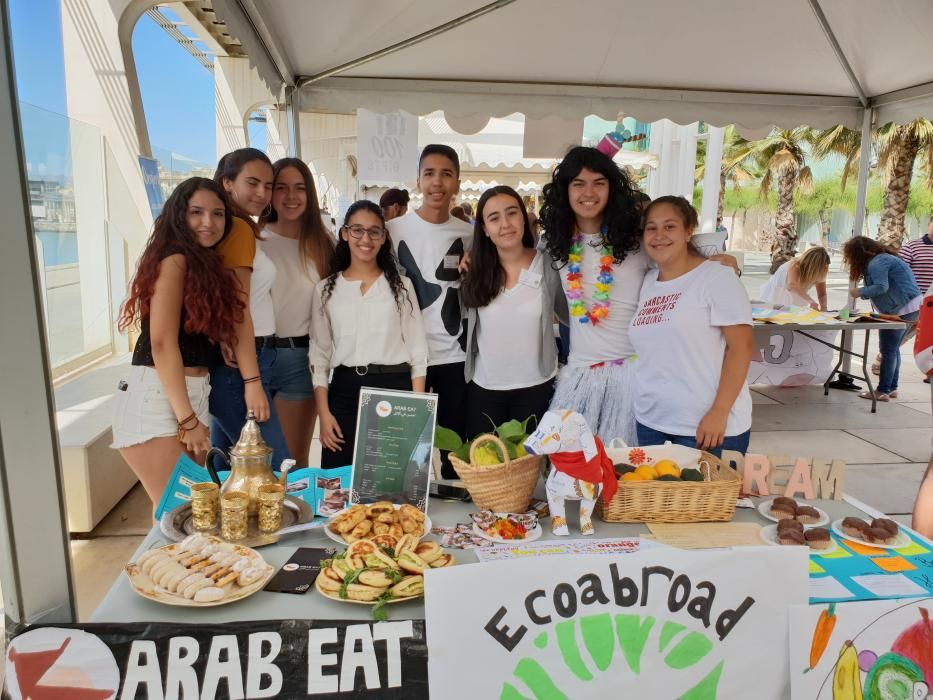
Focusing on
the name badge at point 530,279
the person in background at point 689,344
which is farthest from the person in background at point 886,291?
the name badge at point 530,279

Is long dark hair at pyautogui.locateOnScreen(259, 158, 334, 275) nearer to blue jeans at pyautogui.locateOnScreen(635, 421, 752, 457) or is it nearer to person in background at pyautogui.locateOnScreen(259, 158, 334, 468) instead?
person in background at pyautogui.locateOnScreen(259, 158, 334, 468)

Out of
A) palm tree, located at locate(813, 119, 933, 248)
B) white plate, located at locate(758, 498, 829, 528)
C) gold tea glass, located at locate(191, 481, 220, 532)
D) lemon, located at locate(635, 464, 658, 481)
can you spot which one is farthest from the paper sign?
palm tree, located at locate(813, 119, 933, 248)

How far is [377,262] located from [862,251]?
5.60 metres

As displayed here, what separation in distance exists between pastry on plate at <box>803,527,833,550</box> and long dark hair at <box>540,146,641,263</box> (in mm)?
1264

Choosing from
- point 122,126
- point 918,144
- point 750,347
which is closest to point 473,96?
point 750,347

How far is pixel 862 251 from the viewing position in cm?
628

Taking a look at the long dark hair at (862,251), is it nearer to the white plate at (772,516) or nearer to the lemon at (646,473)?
the white plate at (772,516)

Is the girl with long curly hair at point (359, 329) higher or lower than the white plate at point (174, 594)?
higher

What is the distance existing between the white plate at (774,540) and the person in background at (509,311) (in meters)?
1.08

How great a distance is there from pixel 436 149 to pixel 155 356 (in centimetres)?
148

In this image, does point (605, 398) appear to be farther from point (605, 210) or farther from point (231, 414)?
point (231, 414)

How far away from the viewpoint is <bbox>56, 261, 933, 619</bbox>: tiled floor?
3.12 m

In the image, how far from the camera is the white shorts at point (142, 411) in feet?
6.84

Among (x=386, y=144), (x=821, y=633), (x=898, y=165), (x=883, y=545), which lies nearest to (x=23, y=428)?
(x=821, y=633)
